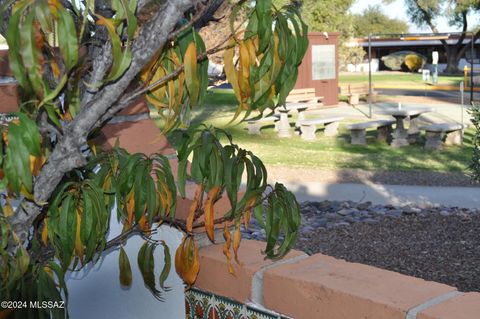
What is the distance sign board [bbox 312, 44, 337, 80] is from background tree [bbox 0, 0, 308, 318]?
2521 cm

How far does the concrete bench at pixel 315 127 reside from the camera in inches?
705

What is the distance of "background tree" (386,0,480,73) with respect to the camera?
166 ft

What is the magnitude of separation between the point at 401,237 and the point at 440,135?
882 cm

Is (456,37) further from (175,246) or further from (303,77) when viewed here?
(175,246)

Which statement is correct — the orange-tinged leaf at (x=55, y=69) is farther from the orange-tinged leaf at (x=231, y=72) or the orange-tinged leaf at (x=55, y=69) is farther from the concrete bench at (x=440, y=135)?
the concrete bench at (x=440, y=135)

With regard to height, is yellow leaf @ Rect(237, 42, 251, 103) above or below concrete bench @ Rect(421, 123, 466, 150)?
above

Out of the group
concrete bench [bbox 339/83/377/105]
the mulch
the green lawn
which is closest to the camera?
the mulch

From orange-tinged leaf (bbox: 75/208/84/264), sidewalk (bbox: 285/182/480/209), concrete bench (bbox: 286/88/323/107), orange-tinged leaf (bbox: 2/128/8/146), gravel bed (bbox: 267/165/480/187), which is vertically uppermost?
orange-tinged leaf (bbox: 2/128/8/146)

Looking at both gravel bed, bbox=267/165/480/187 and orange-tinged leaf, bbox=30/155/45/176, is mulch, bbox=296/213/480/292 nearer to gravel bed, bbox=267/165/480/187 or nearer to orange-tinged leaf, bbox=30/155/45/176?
gravel bed, bbox=267/165/480/187

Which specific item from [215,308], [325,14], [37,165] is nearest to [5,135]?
[37,165]

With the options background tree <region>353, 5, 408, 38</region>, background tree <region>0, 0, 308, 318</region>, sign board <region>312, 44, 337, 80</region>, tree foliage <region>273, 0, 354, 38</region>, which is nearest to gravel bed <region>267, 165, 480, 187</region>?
background tree <region>0, 0, 308, 318</region>

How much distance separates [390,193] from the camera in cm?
1060

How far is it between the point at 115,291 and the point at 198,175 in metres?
0.94

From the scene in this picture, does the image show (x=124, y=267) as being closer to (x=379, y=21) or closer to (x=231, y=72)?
(x=231, y=72)
